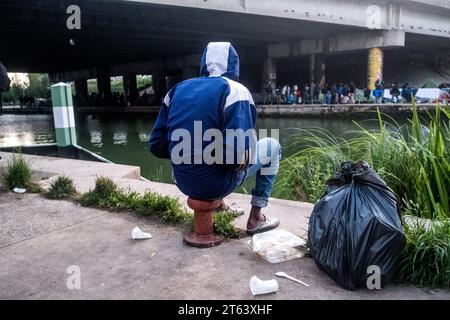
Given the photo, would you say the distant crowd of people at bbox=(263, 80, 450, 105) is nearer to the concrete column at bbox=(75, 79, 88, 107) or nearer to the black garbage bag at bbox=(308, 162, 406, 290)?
the black garbage bag at bbox=(308, 162, 406, 290)

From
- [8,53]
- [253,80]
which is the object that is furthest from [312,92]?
[8,53]

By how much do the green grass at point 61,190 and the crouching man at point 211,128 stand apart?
6.33ft

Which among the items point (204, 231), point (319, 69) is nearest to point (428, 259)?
point (204, 231)

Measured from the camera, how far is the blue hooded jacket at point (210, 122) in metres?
2.45

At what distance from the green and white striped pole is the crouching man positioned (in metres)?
5.00

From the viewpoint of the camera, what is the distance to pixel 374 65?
23.1 metres

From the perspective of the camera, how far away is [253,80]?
Answer: 3388 centimetres

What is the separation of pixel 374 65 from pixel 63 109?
20232 mm

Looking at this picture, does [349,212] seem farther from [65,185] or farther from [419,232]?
[65,185]

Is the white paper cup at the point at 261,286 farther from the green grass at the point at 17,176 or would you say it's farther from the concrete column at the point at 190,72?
the concrete column at the point at 190,72

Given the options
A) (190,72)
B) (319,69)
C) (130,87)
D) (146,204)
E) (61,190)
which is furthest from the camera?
(130,87)

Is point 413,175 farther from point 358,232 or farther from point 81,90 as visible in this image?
point 81,90

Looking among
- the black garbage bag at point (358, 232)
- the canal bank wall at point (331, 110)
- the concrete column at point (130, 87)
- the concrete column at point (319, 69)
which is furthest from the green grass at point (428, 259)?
the concrete column at point (130, 87)

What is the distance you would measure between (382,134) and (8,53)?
3132 cm
